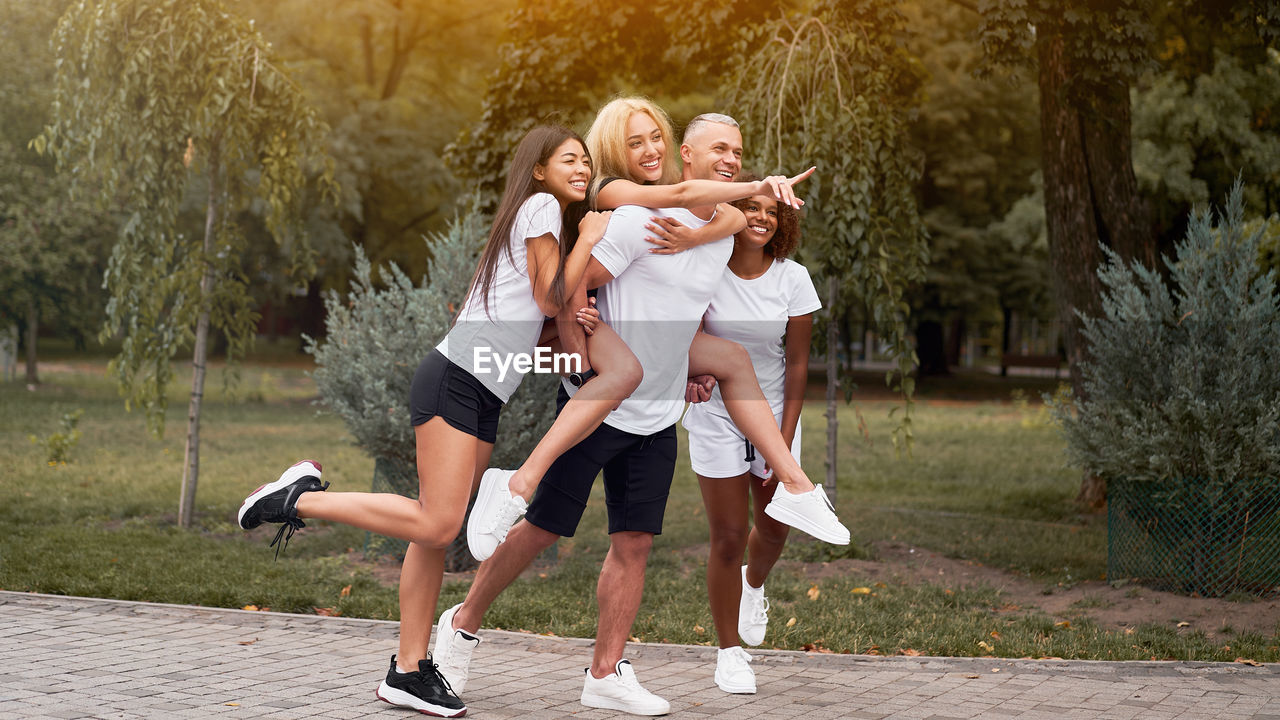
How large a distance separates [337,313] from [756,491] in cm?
407

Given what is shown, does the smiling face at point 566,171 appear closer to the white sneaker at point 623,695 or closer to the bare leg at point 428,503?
the bare leg at point 428,503

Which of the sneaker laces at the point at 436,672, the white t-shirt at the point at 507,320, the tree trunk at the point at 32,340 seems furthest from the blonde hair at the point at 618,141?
the tree trunk at the point at 32,340

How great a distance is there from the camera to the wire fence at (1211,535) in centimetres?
686

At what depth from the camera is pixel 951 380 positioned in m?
35.3

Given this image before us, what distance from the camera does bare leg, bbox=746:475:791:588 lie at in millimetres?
4934

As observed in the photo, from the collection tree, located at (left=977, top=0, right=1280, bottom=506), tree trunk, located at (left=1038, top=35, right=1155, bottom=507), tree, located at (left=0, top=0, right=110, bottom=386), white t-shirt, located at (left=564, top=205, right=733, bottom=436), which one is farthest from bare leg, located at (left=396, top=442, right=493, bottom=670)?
tree, located at (left=0, top=0, right=110, bottom=386)

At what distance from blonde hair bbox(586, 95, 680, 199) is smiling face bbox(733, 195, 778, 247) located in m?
0.37

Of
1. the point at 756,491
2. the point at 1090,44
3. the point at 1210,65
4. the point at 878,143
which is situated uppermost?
the point at 1210,65

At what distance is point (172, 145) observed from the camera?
29.3 feet

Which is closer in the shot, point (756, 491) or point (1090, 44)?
point (756, 491)

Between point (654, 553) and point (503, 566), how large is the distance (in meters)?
4.13

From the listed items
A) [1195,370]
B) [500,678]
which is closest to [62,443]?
[500,678]

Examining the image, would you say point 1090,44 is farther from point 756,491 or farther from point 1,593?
point 1,593

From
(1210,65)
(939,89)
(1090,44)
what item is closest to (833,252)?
(1090,44)
